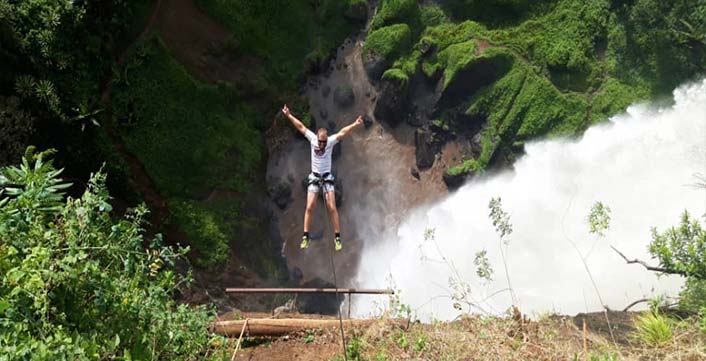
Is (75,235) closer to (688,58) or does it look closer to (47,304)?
(47,304)

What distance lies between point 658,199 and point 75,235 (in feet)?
80.9

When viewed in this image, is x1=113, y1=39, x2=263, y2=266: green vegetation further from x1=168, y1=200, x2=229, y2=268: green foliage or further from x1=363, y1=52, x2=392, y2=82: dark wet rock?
x1=363, y1=52, x2=392, y2=82: dark wet rock

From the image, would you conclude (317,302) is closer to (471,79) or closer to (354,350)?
(471,79)

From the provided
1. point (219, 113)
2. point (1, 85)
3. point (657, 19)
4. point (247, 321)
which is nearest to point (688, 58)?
point (657, 19)

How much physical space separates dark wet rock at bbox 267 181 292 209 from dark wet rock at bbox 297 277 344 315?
4186mm

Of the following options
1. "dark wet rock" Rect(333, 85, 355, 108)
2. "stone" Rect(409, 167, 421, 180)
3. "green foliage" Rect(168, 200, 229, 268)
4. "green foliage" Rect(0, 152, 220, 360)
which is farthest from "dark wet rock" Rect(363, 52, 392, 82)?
"green foliage" Rect(0, 152, 220, 360)

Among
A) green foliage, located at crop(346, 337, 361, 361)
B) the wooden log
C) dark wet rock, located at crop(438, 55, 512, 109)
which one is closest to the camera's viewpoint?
green foliage, located at crop(346, 337, 361, 361)

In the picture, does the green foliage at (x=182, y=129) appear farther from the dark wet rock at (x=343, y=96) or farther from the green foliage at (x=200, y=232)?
the dark wet rock at (x=343, y=96)

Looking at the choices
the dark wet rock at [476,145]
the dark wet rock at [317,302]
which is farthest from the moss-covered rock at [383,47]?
the dark wet rock at [317,302]

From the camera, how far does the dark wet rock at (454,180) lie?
26328 mm

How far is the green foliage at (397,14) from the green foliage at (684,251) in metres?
20.6

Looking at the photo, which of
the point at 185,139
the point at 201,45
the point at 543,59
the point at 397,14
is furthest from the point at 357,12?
the point at 185,139

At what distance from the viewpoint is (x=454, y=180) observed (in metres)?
26.5

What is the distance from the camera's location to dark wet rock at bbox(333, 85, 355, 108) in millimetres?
27062
